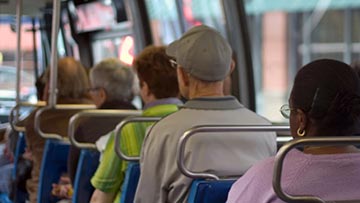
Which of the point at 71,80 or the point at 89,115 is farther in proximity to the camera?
the point at 71,80

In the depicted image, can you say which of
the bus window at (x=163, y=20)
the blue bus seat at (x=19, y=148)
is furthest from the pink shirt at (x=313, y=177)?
the bus window at (x=163, y=20)

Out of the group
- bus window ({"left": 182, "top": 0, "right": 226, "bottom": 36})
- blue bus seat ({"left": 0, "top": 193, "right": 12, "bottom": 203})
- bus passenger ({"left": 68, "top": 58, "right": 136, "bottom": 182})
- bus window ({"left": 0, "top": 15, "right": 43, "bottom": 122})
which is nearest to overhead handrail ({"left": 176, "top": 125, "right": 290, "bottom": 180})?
bus passenger ({"left": 68, "top": 58, "right": 136, "bottom": 182})

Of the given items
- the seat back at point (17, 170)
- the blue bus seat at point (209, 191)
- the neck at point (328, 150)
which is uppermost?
the neck at point (328, 150)

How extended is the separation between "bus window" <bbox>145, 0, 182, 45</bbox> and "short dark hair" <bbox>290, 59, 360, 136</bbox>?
14.1ft

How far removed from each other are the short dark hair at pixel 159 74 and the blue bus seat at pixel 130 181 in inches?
13.5

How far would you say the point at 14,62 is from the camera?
191 inches

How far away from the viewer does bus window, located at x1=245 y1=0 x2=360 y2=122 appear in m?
4.75

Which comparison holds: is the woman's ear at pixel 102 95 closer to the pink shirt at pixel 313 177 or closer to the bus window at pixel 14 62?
the bus window at pixel 14 62

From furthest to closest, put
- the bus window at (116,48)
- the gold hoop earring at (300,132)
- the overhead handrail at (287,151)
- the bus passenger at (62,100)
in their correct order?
1. the bus window at (116,48)
2. the bus passenger at (62,100)
3. the gold hoop earring at (300,132)
4. the overhead handrail at (287,151)

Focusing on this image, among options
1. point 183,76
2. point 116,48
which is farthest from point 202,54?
point 116,48

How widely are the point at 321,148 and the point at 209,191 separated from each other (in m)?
0.63

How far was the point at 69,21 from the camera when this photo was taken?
714 cm

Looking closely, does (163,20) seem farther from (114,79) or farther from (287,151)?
(287,151)

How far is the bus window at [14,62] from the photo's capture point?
4.75 m
